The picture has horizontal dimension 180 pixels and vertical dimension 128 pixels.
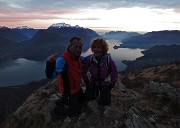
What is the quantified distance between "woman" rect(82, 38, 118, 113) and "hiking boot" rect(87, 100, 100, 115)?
472 mm

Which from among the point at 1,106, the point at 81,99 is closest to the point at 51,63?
the point at 81,99

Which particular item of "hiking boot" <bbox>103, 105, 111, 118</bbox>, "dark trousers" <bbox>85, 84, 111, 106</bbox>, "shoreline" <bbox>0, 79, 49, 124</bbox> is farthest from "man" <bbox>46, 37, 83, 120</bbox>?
"shoreline" <bbox>0, 79, 49, 124</bbox>

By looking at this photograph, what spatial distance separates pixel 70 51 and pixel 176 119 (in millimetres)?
6642

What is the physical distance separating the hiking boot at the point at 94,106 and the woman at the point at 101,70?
18.6 inches

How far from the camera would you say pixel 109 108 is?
43.0 feet

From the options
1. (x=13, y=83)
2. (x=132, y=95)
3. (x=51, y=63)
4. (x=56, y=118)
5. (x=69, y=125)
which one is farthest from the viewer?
(x=13, y=83)

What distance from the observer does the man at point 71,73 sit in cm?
1171

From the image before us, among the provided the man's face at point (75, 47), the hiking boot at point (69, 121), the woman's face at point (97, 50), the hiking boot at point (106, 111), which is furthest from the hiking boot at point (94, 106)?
the man's face at point (75, 47)

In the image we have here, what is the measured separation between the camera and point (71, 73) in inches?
476

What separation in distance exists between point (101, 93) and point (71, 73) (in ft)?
6.62

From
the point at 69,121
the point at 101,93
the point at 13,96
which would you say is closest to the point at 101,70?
the point at 101,93

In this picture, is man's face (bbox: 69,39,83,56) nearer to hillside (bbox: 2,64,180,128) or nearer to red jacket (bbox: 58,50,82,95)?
red jacket (bbox: 58,50,82,95)

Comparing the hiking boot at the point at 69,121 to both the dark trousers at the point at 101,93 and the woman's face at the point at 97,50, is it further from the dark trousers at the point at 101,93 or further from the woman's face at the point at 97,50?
the woman's face at the point at 97,50

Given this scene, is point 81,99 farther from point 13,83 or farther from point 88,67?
point 13,83
